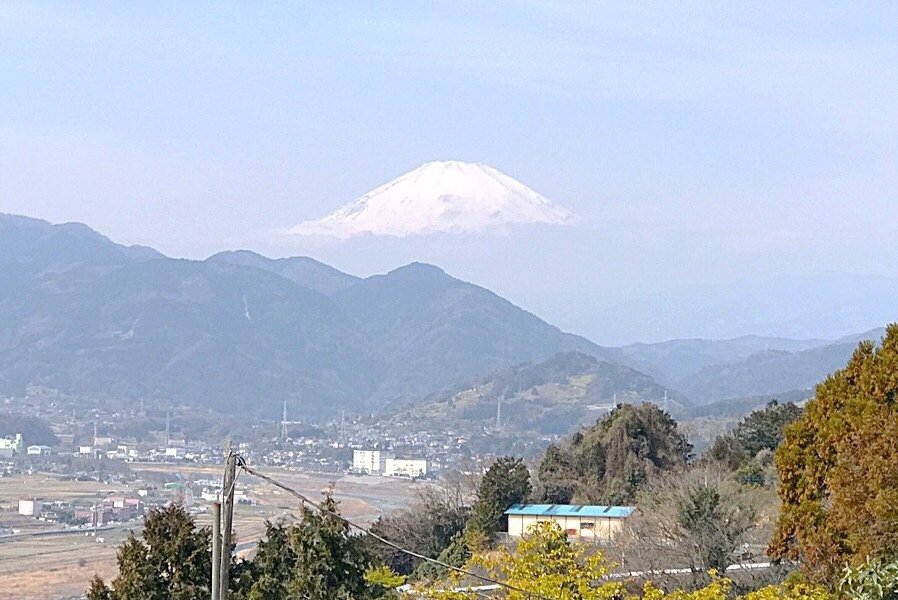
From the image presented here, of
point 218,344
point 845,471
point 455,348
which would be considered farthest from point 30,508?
point 455,348

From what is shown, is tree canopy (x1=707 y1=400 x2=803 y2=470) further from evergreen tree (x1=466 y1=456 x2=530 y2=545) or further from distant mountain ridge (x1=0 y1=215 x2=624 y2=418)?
distant mountain ridge (x1=0 y1=215 x2=624 y2=418)

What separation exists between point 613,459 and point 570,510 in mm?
5406

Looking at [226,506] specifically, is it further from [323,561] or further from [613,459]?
[613,459]

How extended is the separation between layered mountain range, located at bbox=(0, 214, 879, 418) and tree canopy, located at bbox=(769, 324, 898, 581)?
100909mm

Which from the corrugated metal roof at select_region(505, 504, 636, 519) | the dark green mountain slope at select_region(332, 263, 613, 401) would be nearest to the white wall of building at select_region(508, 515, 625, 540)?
the corrugated metal roof at select_region(505, 504, 636, 519)

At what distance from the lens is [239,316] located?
179 metres

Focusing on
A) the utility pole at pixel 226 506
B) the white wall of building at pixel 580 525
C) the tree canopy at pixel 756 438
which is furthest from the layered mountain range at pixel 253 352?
the utility pole at pixel 226 506

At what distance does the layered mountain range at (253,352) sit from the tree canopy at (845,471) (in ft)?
331

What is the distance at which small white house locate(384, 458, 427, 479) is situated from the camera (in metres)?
73.6

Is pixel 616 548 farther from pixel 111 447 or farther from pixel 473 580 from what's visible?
pixel 111 447

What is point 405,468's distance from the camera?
7638 centimetres

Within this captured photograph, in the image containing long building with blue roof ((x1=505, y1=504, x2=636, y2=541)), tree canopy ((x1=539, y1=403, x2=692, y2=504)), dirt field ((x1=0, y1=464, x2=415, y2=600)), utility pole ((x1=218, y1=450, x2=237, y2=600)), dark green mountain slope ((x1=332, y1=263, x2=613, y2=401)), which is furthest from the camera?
dark green mountain slope ((x1=332, y1=263, x2=613, y2=401))

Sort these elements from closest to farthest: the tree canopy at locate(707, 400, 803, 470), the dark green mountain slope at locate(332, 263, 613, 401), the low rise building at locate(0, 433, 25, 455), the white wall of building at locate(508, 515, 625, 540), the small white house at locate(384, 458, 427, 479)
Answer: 1. the white wall of building at locate(508, 515, 625, 540)
2. the tree canopy at locate(707, 400, 803, 470)
3. the small white house at locate(384, 458, 427, 479)
4. the low rise building at locate(0, 433, 25, 455)
5. the dark green mountain slope at locate(332, 263, 613, 401)

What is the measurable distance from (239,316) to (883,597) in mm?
170747
